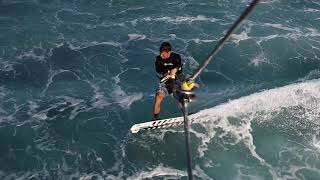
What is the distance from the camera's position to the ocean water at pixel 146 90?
11242 mm

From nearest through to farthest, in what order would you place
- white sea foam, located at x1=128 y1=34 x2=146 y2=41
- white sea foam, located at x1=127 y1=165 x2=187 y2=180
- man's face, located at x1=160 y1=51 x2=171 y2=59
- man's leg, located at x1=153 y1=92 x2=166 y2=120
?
1. white sea foam, located at x1=127 y1=165 x2=187 y2=180
2. man's face, located at x1=160 y1=51 x2=171 y2=59
3. man's leg, located at x1=153 y1=92 x2=166 y2=120
4. white sea foam, located at x1=128 y1=34 x2=146 y2=41

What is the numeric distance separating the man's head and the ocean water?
7.68 feet

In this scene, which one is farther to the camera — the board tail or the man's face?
the board tail

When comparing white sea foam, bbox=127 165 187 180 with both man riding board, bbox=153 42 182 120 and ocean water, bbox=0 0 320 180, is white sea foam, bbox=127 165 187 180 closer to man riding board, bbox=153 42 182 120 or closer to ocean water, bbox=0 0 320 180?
ocean water, bbox=0 0 320 180

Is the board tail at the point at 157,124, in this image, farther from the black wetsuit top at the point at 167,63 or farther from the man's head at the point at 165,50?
the man's head at the point at 165,50

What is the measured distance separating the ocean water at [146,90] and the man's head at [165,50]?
2342 millimetres

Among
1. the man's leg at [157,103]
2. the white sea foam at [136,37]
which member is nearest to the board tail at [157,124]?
the man's leg at [157,103]

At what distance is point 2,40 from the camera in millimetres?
16297

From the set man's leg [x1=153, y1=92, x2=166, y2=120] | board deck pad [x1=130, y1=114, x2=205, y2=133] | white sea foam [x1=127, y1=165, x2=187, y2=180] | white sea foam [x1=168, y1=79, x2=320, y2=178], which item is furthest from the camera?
white sea foam [x1=168, y1=79, x2=320, y2=178]

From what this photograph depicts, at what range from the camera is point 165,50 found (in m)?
10.8

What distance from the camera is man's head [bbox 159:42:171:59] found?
10.8 m

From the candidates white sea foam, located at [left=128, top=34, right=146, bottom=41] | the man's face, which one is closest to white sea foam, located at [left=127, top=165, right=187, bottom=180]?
the man's face

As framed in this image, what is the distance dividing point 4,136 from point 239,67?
871 centimetres

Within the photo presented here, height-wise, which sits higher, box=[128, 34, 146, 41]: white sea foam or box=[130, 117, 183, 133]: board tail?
box=[128, 34, 146, 41]: white sea foam
